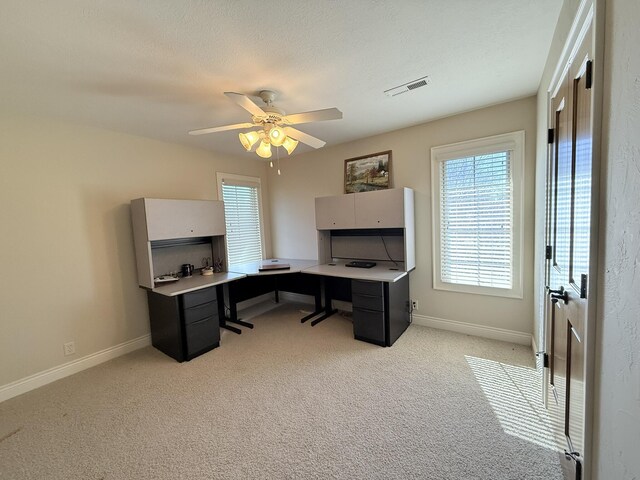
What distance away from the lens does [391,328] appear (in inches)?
115

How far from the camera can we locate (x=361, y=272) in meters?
3.16

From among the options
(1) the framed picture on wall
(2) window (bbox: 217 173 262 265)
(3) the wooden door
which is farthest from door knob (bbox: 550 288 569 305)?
(2) window (bbox: 217 173 262 265)

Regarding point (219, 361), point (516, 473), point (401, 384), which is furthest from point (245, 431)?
point (516, 473)

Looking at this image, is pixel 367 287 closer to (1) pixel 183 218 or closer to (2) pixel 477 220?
(2) pixel 477 220

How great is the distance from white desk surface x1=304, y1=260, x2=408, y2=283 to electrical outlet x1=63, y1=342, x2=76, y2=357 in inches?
98.7

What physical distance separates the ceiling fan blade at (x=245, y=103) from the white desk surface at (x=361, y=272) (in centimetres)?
184

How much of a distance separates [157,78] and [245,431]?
2576 millimetres

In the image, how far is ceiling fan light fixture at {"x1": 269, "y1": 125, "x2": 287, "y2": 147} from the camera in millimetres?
2021

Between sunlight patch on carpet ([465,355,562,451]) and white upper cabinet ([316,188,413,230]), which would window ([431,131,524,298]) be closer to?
white upper cabinet ([316,188,413,230])

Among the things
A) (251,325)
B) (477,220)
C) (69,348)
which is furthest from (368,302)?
(69,348)

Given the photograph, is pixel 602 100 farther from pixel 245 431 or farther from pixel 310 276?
pixel 310 276

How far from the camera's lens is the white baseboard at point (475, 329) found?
278 cm

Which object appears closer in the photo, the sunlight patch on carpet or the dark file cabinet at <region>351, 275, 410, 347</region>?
the sunlight patch on carpet

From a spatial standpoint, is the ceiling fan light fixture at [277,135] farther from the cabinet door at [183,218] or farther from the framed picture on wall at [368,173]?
the framed picture on wall at [368,173]
